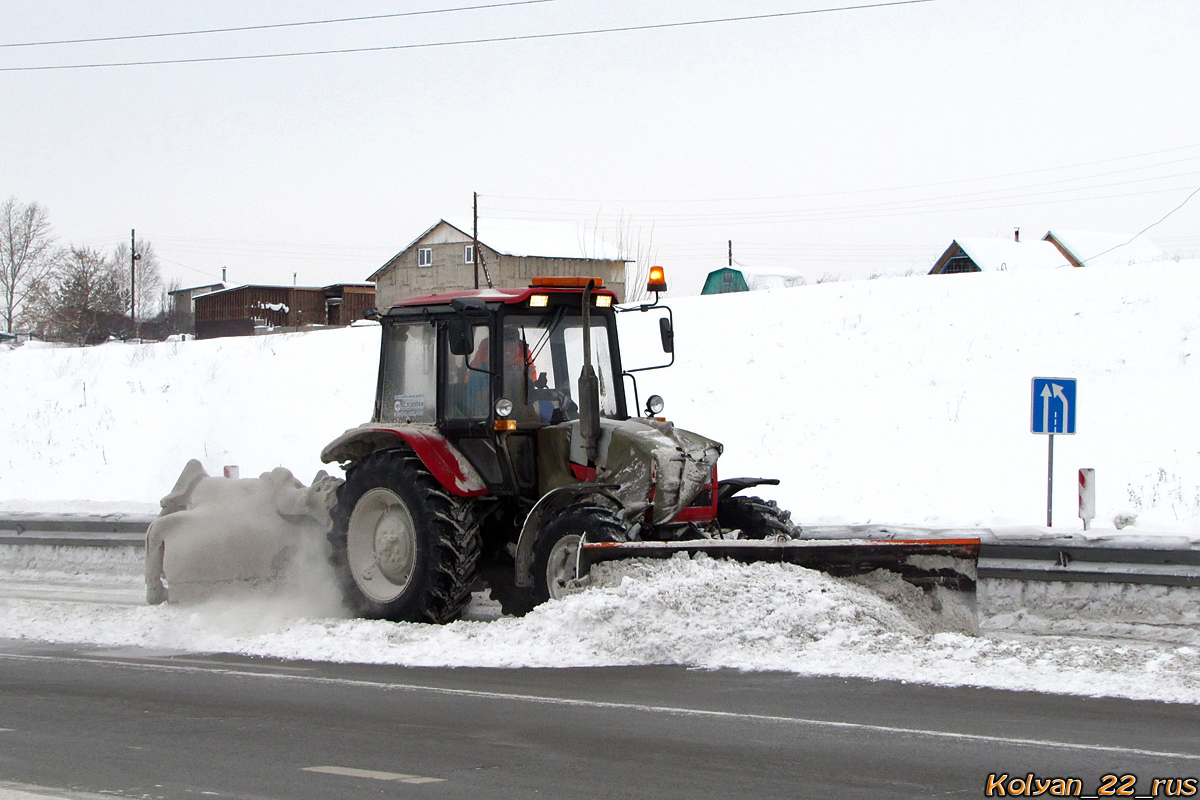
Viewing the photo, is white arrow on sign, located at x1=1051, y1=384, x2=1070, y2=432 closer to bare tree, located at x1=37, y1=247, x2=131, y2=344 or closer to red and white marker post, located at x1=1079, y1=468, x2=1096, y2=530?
red and white marker post, located at x1=1079, y1=468, x2=1096, y2=530

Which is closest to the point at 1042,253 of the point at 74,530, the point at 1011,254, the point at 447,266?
the point at 1011,254

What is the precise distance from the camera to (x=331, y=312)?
2514 inches

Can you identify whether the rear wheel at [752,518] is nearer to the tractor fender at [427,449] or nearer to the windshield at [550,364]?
the windshield at [550,364]

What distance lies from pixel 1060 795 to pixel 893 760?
2.34 feet

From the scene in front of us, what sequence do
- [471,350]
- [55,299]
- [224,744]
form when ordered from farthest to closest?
[55,299] < [471,350] < [224,744]

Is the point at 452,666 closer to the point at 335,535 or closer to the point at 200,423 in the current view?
the point at 335,535

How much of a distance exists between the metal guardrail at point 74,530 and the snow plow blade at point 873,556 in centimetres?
661

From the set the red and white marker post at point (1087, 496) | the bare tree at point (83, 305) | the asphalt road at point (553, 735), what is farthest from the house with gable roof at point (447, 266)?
the asphalt road at point (553, 735)

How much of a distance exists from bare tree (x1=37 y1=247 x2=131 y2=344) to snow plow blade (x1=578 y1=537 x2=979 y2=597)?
48181 millimetres

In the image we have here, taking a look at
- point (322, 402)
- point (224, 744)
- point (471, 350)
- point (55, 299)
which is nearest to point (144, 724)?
point (224, 744)

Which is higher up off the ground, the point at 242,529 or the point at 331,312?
Result: the point at 331,312

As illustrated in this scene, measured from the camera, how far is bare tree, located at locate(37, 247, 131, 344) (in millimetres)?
54594

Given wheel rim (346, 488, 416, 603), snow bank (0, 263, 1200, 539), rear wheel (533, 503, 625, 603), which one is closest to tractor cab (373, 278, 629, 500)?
wheel rim (346, 488, 416, 603)

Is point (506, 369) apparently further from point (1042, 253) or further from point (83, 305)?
point (83, 305)
